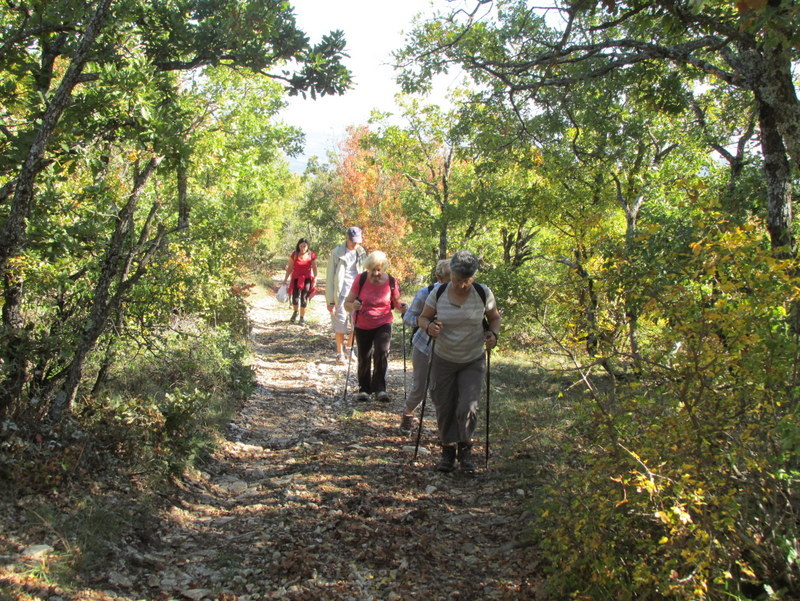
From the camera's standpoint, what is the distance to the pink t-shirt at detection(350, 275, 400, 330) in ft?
26.6

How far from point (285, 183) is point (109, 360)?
27.2 m

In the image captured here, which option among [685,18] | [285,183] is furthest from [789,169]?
[285,183]

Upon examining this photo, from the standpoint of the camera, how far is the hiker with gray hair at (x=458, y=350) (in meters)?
5.72

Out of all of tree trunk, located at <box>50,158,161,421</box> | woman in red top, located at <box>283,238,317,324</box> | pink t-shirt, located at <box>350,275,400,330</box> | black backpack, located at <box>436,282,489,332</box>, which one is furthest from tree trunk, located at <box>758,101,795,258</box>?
woman in red top, located at <box>283,238,317,324</box>

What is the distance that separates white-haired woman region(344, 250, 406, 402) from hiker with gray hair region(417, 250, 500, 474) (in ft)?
6.58

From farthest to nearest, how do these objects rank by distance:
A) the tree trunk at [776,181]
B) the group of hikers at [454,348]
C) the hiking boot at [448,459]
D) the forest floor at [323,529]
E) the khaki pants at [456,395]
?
the hiking boot at [448,459] → the khaki pants at [456,395] → the group of hikers at [454,348] → the tree trunk at [776,181] → the forest floor at [323,529]

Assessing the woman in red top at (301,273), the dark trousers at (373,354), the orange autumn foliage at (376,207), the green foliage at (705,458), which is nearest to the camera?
the green foliage at (705,458)

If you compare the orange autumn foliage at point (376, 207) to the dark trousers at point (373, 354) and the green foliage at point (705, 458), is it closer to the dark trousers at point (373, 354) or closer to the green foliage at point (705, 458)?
the dark trousers at point (373, 354)

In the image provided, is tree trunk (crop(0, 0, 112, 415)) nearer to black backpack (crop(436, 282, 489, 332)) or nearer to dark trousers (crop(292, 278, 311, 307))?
black backpack (crop(436, 282, 489, 332))

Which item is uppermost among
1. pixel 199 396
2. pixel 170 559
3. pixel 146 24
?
pixel 146 24

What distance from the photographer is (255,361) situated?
11180 mm

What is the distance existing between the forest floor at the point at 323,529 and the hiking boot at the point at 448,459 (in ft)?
0.34

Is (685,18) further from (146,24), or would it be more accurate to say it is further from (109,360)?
(109,360)

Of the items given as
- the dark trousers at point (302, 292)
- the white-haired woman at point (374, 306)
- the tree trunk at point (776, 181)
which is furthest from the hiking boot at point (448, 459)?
the dark trousers at point (302, 292)
